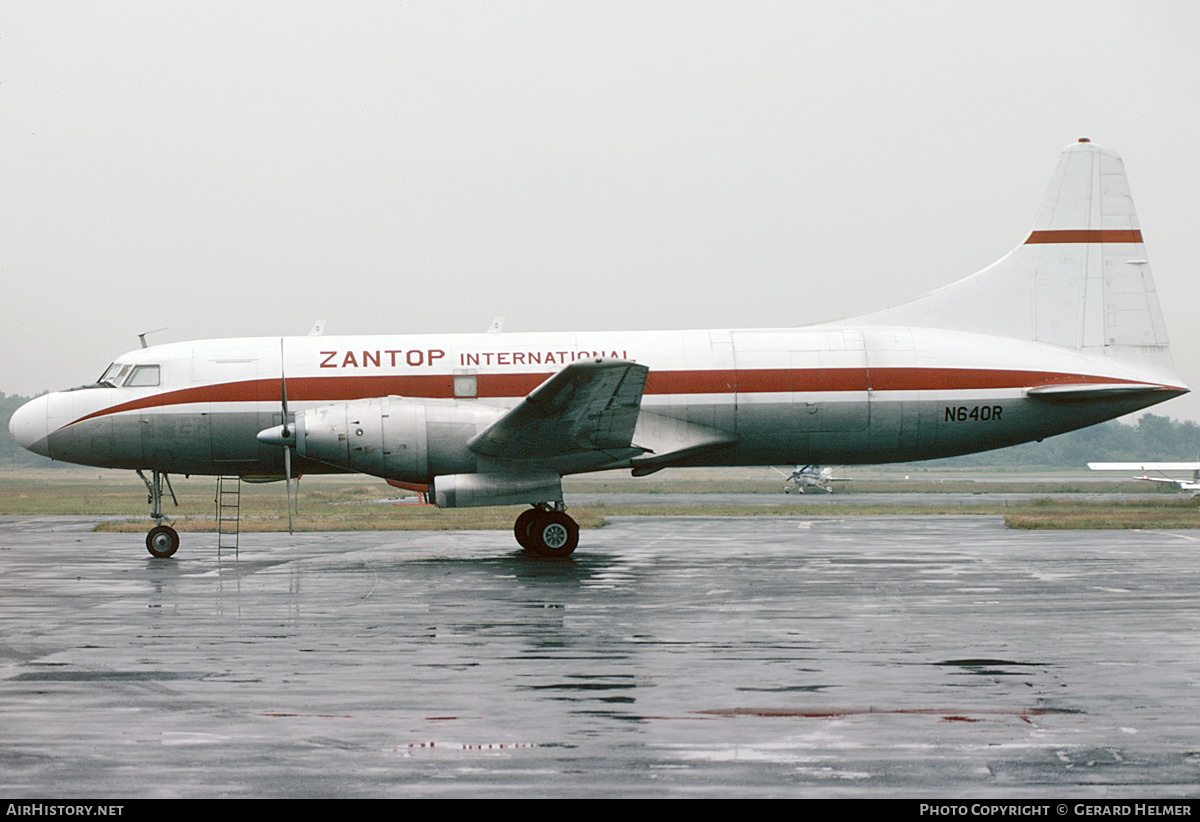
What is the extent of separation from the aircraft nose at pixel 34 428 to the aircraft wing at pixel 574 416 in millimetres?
9206

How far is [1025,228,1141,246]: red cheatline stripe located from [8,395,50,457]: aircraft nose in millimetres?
20966

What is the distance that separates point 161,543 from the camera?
74.3ft

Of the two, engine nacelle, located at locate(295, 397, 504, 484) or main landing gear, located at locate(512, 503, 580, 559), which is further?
main landing gear, located at locate(512, 503, 580, 559)

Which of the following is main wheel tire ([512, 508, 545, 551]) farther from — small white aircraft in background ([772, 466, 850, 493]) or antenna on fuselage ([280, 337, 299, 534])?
small white aircraft in background ([772, 466, 850, 493])

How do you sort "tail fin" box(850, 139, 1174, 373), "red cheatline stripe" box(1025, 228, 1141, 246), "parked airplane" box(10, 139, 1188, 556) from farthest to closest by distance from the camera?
"red cheatline stripe" box(1025, 228, 1141, 246) < "tail fin" box(850, 139, 1174, 373) < "parked airplane" box(10, 139, 1188, 556)

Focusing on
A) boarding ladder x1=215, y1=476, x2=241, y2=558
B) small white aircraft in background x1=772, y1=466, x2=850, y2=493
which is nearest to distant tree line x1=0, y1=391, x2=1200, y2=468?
small white aircraft in background x1=772, y1=466, x2=850, y2=493

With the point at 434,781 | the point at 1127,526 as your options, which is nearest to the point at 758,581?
the point at 434,781

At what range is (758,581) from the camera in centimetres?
1775

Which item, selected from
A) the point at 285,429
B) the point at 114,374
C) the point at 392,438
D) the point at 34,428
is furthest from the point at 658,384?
the point at 34,428

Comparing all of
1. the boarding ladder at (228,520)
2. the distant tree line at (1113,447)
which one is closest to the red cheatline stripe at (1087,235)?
the boarding ladder at (228,520)

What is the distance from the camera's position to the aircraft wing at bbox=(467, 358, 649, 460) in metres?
18.8

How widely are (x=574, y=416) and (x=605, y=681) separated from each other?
10529mm

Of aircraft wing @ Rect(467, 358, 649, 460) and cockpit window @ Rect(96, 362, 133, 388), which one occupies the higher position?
cockpit window @ Rect(96, 362, 133, 388)

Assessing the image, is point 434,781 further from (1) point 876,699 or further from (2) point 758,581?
(2) point 758,581
